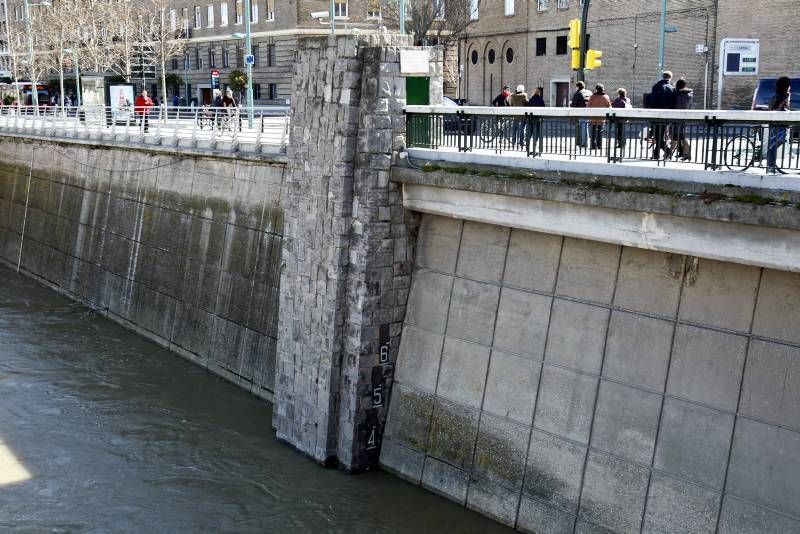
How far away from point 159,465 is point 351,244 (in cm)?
465

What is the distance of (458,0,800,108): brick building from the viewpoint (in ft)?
99.9

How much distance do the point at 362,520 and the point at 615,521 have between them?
→ 355cm

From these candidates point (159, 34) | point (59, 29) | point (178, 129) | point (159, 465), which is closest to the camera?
point (159, 465)

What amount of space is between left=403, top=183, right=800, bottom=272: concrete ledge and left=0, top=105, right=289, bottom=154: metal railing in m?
5.83

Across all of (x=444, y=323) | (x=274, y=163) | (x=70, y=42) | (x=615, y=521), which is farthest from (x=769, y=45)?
(x=70, y=42)

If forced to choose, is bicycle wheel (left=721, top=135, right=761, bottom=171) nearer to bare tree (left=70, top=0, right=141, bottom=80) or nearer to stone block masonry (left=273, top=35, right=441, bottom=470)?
stone block masonry (left=273, top=35, right=441, bottom=470)

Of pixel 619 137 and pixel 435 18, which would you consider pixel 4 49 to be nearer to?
pixel 435 18

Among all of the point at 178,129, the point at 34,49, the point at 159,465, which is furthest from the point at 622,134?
the point at 34,49

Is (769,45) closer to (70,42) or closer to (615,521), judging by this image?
(615,521)

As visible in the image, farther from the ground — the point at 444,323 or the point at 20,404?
the point at 444,323

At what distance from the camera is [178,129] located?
24.0 m

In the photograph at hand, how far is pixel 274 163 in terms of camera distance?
1922 centimetres

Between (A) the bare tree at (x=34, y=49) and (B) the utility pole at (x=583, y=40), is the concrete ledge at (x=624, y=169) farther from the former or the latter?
(A) the bare tree at (x=34, y=49)

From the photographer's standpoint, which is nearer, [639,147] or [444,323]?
[639,147]
